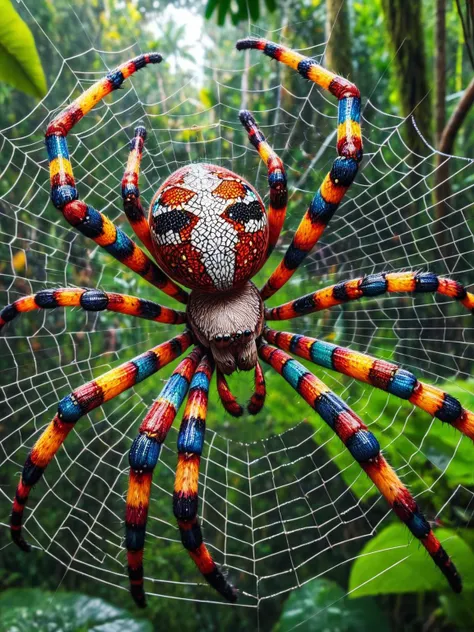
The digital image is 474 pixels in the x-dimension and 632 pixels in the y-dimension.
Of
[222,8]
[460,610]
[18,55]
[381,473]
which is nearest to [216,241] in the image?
[381,473]

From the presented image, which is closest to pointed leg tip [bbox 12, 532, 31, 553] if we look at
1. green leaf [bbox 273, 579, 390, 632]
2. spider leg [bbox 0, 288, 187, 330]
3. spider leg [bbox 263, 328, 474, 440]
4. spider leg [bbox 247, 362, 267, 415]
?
spider leg [bbox 0, 288, 187, 330]

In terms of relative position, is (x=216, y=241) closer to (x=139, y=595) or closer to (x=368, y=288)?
(x=368, y=288)

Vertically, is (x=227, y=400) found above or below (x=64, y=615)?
above

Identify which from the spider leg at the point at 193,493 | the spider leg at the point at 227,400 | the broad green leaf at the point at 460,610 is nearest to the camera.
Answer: the spider leg at the point at 193,493

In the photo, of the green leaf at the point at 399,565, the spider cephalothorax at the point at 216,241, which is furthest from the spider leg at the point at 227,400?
the green leaf at the point at 399,565

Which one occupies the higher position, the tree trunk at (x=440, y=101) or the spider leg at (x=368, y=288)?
the tree trunk at (x=440, y=101)

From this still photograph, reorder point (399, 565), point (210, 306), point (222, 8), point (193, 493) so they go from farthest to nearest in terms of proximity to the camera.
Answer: point (222, 8) < point (399, 565) < point (210, 306) < point (193, 493)

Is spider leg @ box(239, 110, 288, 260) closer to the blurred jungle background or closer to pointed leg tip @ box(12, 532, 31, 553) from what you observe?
the blurred jungle background

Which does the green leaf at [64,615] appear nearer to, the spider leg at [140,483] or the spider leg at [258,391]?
the spider leg at [140,483]
